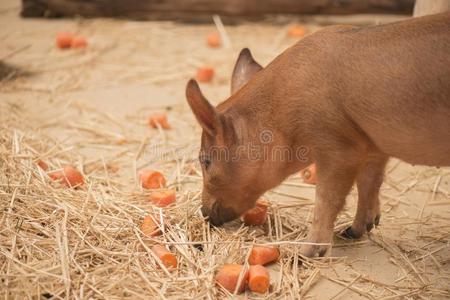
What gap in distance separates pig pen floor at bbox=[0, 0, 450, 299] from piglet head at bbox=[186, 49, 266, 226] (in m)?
0.17

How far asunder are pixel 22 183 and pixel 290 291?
2217 mm

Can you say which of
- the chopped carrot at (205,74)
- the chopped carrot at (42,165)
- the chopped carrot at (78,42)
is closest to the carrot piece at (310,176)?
the chopped carrot at (42,165)

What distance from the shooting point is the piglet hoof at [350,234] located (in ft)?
15.6

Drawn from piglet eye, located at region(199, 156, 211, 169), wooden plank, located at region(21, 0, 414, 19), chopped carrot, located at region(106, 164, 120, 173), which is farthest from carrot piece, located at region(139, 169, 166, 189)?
wooden plank, located at region(21, 0, 414, 19)

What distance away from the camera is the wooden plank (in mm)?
9367

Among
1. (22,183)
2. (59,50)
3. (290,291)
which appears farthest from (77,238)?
(59,50)

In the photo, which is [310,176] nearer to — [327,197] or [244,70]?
[244,70]

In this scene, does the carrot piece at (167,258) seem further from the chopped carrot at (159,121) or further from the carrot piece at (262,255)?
the chopped carrot at (159,121)

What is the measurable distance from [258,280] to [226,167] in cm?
→ 86

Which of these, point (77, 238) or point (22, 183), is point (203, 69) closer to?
point (22, 183)

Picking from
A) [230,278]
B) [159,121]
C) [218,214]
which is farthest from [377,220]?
[159,121]

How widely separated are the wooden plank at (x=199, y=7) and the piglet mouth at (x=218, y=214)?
555 centimetres

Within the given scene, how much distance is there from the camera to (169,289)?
12.9ft

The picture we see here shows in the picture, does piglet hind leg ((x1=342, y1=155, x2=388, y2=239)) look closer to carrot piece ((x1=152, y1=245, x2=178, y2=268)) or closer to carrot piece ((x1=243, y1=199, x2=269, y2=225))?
carrot piece ((x1=243, y1=199, x2=269, y2=225))
